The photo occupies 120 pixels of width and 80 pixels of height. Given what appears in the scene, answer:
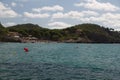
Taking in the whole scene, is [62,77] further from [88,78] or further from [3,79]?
[3,79]

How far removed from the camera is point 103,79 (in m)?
31.2

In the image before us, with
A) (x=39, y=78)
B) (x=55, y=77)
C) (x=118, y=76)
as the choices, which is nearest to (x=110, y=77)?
(x=118, y=76)

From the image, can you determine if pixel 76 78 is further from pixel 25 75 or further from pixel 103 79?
pixel 25 75

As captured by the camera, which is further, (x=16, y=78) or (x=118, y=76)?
(x=118, y=76)

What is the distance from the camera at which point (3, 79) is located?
97.9ft

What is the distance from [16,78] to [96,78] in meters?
10.3

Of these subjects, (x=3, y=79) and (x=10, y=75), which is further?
(x=10, y=75)

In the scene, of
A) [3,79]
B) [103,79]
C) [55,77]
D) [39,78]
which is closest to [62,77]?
[55,77]

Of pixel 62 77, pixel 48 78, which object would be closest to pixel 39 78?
pixel 48 78

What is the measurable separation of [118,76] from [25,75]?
12803 mm

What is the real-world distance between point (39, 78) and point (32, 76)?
5.32 ft

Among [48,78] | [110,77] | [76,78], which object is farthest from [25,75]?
[110,77]

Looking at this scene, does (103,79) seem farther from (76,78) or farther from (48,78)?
(48,78)

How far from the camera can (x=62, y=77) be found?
32.1 m
